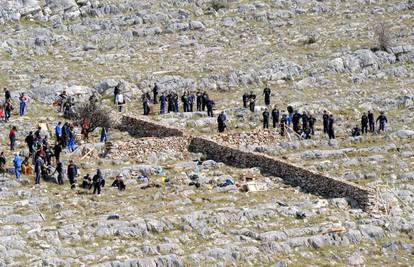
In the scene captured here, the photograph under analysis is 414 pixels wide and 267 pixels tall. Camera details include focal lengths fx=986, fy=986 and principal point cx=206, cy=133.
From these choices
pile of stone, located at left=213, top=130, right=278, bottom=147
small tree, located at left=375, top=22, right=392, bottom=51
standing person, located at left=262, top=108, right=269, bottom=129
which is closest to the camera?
pile of stone, located at left=213, top=130, right=278, bottom=147

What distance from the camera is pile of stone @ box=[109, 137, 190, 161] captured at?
45031 mm

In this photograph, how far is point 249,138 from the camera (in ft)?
156

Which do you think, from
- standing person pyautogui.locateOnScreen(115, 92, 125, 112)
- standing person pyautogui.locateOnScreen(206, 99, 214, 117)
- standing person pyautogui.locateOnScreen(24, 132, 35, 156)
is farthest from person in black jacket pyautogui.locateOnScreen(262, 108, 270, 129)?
standing person pyautogui.locateOnScreen(24, 132, 35, 156)

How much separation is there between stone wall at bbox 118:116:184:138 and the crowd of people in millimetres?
1734

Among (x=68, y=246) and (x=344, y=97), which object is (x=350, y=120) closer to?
(x=344, y=97)

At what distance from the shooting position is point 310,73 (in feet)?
201

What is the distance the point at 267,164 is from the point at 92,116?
10.9 m

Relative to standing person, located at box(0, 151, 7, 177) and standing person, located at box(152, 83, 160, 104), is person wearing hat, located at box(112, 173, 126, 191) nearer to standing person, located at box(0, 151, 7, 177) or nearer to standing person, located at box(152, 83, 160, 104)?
standing person, located at box(0, 151, 7, 177)

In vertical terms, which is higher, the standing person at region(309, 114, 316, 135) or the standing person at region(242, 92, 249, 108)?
the standing person at region(242, 92, 249, 108)

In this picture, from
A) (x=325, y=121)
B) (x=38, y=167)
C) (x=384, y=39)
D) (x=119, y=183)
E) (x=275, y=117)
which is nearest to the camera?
(x=38, y=167)

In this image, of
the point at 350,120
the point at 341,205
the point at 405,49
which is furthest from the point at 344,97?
the point at 341,205

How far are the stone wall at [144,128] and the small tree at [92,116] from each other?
86 cm

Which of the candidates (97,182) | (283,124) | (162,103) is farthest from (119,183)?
(162,103)

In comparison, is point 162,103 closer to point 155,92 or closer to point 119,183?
point 155,92
